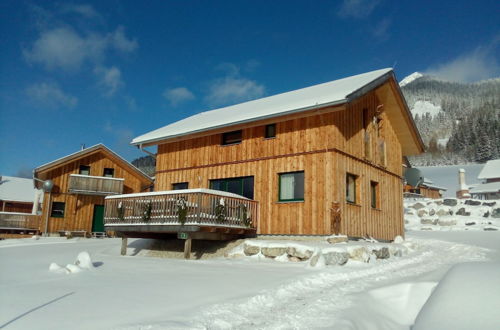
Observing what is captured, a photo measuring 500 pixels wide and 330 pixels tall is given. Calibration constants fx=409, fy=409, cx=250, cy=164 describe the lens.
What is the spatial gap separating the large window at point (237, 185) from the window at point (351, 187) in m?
3.83

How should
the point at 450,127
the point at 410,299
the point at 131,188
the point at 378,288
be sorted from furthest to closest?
the point at 450,127
the point at 131,188
the point at 378,288
the point at 410,299

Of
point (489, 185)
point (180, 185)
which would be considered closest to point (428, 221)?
point (180, 185)

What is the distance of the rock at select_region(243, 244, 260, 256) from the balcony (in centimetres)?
109

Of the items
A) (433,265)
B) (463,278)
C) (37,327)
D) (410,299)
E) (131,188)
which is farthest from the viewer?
(131,188)

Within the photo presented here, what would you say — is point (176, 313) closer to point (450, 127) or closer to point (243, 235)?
point (243, 235)

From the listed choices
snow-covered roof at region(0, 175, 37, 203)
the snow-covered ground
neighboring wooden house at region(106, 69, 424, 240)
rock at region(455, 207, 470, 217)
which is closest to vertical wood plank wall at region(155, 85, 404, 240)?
neighboring wooden house at region(106, 69, 424, 240)

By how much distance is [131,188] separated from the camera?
32031mm

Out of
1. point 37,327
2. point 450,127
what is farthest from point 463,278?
point 450,127

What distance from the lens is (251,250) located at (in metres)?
13.4

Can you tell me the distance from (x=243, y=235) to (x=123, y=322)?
1042cm

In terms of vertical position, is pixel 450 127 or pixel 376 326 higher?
pixel 450 127

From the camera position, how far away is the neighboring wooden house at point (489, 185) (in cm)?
5141

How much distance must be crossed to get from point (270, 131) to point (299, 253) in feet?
20.1

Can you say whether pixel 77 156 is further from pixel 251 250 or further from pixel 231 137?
pixel 251 250
